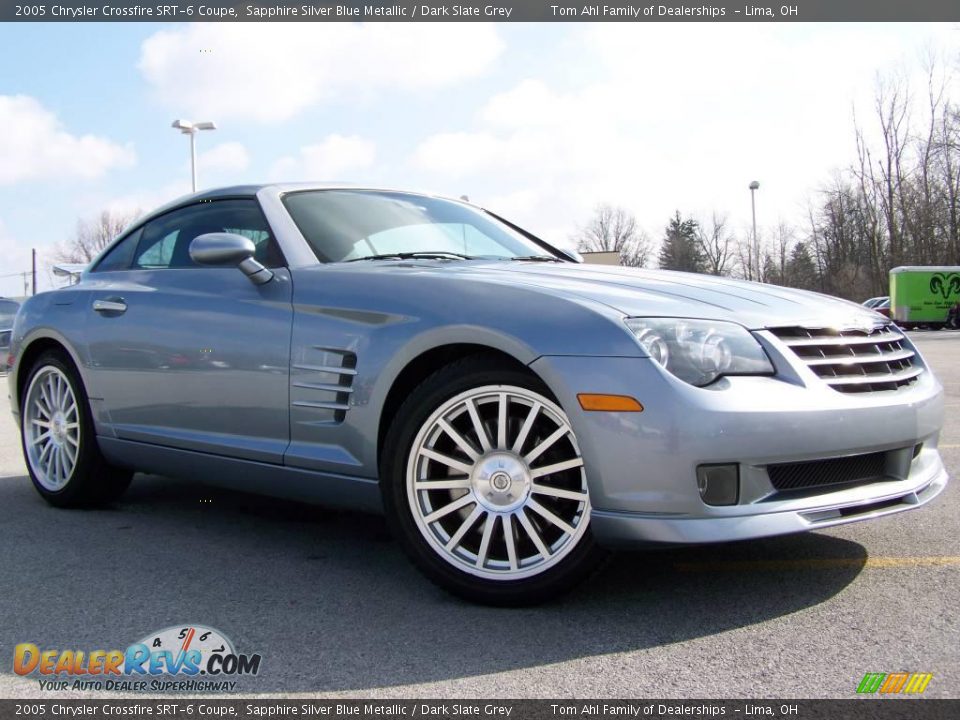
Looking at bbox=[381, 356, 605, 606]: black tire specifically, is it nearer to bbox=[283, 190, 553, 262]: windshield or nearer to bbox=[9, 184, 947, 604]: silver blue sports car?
bbox=[9, 184, 947, 604]: silver blue sports car

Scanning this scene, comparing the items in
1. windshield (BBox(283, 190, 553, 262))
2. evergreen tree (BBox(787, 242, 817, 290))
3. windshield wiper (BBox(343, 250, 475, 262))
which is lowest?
windshield wiper (BBox(343, 250, 475, 262))

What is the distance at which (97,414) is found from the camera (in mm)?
4547

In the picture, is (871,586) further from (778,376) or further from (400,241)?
(400,241)

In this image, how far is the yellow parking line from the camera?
336cm

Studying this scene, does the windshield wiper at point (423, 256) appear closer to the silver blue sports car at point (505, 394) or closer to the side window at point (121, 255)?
the silver blue sports car at point (505, 394)

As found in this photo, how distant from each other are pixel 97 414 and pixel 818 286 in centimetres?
5760

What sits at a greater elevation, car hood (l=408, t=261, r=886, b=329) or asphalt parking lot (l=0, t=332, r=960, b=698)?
car hood (l=408, t=261, r=886, b=329)

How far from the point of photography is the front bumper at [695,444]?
2695mm

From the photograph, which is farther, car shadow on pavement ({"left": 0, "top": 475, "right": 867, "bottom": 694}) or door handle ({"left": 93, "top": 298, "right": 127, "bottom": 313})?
door handle ({"left": 93, "top": 298, "right": 127, "bottom": 313})

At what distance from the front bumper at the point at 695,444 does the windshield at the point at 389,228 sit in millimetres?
1335

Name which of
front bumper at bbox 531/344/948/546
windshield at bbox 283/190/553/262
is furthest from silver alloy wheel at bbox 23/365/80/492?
front bumper at bbox 531/344/948/546

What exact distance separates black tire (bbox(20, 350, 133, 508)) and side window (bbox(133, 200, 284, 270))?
2.20ft

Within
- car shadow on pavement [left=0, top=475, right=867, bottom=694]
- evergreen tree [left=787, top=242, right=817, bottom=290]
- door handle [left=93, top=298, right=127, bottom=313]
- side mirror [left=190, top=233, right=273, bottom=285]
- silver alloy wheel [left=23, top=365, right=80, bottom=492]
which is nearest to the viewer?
car shadow on pavement [left=0, top=475, right=867, bottom=694]

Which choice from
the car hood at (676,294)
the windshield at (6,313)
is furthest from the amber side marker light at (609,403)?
the windshield at (6,313)
